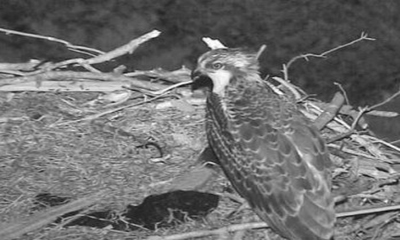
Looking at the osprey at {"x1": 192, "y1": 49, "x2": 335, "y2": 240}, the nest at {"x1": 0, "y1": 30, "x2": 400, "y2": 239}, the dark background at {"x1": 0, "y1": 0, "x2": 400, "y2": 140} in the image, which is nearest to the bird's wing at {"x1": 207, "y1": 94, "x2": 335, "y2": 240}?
the osprey at {"x1": 192, "y1": 49, "x2": 335, "y2": 240}

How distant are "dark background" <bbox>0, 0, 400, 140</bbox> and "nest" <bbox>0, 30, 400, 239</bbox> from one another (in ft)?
3.65

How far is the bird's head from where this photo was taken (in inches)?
272

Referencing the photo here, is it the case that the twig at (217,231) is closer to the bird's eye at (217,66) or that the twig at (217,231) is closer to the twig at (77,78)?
the bird's eye at (217,66)

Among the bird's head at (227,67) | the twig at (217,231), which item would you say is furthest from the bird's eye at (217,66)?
the twig at (217,231)

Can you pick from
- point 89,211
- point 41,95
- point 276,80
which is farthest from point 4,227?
point 276,80

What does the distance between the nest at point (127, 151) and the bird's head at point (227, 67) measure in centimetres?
21

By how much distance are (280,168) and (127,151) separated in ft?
2.24

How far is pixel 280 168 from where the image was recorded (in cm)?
655

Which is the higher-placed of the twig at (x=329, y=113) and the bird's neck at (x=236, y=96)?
the bird's neck at (x=236, y=96)

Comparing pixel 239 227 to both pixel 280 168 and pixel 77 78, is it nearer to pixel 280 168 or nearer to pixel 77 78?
pixel 280 168

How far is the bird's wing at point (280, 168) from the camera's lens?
6.46 meters

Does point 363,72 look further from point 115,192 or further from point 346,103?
point 115,192

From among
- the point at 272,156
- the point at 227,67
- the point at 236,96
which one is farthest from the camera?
the point at 227,67

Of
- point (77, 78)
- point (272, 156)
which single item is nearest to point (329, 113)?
point (272, 156)
